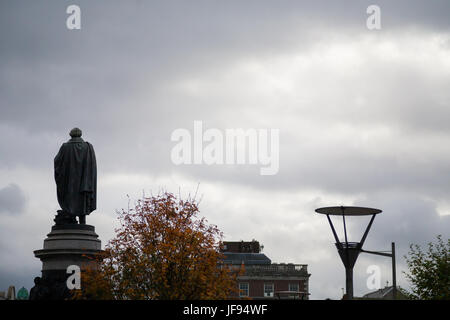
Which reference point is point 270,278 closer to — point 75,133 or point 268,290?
point 268,290

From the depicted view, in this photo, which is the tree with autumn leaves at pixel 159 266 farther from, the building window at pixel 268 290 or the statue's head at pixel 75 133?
the building window at pixel 268 290

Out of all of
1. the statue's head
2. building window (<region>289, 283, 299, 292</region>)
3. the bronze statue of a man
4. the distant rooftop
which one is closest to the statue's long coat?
the bronze statue of a man

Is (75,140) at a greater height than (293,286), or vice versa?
(75,140)

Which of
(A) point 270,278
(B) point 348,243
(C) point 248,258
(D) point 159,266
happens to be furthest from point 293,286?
(B) point 348,243

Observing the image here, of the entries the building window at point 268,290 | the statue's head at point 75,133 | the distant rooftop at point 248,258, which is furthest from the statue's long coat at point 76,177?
the distant rooftop at point 248,258

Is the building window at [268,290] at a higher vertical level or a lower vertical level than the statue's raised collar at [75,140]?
lower

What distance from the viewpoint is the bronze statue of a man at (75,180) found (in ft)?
101

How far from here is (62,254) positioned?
1166 inches

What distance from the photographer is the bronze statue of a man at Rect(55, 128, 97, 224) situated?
30.8 meters

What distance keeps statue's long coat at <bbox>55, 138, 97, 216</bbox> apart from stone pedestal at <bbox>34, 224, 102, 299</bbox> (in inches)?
41.1

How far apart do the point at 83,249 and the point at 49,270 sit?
61.5 inches

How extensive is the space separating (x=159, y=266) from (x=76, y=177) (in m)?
5.10
